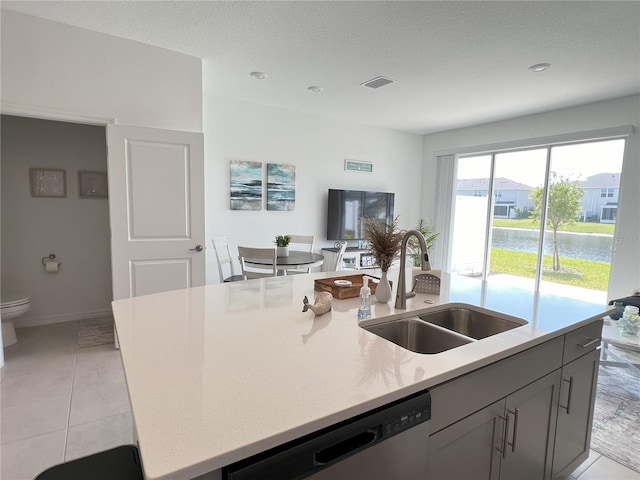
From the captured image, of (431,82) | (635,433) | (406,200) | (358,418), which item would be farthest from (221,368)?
(406,200)

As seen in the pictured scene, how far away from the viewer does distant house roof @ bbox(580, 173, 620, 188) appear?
3992 mm

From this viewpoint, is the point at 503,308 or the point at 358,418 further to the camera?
the point at 503,308

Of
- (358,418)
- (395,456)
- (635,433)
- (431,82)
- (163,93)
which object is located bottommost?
(635,433)

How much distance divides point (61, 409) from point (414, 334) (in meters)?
2.28

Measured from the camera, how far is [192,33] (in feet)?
8.74

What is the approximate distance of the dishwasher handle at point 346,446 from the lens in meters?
0.78

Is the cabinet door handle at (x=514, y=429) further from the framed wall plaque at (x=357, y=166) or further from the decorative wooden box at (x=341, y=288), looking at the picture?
the framed wall plaque at (x=357, y=166)

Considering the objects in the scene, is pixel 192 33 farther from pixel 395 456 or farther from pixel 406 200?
pixel 406 200

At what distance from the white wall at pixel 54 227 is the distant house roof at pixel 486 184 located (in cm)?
520

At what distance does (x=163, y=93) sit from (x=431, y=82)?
2.65m

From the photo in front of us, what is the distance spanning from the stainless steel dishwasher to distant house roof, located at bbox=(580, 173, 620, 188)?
4562mm

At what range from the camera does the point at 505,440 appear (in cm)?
123

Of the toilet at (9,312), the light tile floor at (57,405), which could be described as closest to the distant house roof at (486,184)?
the light tile floor at (57,405)

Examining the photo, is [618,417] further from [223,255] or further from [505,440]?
[223,255]
